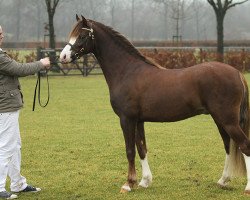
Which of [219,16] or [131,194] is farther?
[219,16]

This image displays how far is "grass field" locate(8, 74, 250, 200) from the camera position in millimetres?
6625

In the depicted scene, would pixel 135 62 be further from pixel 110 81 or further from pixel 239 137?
pixel 239 137

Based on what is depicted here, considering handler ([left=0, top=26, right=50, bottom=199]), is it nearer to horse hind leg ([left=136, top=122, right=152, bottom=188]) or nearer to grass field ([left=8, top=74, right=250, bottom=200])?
grass field ([left=8, top=74, right=250, bottom=200])

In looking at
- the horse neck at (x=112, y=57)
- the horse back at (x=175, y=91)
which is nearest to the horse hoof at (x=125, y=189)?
the horse back at (x=175, y=91)

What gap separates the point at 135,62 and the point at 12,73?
1699 millimetres

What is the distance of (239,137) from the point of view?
6.16 meters

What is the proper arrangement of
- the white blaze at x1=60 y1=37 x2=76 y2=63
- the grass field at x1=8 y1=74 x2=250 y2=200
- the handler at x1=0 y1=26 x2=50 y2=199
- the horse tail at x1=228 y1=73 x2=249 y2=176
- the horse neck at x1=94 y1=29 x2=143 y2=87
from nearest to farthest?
the handler at x1=0 y1=26 x2=50 y2=199 → the horse tail at x1=228 y1=73 x2=249 y2=176 → the white blaze at x1=60 y1=37 x2=76 y2=63 → the grass field at x1=8 y1=74 x2=250 y2=200 → the horse neck at x1=94 y1=29 x2=143 y2=87

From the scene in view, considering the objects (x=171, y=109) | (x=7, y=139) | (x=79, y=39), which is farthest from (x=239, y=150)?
(x=7, y=139)

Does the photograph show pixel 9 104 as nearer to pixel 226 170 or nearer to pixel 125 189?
pixel 125 189

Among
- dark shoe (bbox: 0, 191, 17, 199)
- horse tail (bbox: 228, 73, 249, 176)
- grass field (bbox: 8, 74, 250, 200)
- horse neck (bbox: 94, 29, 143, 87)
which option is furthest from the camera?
horse neck (bbox: 94, 29, 143, 87)

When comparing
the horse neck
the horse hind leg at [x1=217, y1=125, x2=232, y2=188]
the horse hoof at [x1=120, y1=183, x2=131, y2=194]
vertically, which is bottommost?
the horse hoof at [x1=120, y1=183, x2=131, y2=194]

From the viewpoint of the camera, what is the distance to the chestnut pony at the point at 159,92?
6180 mm

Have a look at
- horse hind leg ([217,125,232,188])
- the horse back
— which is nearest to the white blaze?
the horse back

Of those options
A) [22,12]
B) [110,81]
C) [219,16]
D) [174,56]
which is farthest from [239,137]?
[22,12]
